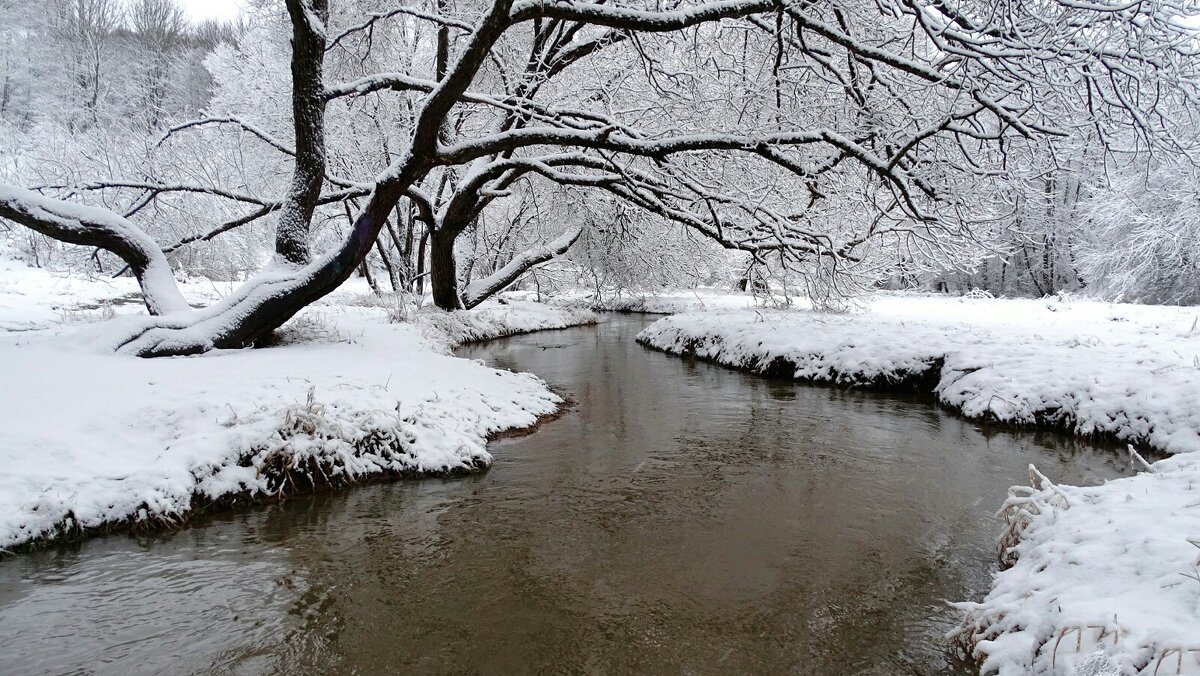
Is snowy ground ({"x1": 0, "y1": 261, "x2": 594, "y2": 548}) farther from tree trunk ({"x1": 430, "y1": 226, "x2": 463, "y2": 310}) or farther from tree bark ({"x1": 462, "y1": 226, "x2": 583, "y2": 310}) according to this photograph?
tree bark ({"x1": 462, "y1": 226, "x2": 583, "y2": 310})

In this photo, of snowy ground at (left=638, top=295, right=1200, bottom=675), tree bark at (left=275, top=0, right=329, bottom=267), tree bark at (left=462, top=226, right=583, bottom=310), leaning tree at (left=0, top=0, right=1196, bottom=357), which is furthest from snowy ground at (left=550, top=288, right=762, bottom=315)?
tree bark at (left=275, top=0, right=329, bottom=267)

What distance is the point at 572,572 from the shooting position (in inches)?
152

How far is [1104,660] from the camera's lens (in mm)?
2146

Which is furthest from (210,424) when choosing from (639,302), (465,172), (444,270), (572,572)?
(639,302)

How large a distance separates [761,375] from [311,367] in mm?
8356

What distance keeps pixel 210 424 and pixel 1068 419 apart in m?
9.89

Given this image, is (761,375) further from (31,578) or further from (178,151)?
(178,151)

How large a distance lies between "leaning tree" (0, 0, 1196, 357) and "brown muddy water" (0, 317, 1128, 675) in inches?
126

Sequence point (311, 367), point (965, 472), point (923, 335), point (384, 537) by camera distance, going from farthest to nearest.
→ point (923, 335) → point (311, 367) → point (965, 472) → point (384, 537)

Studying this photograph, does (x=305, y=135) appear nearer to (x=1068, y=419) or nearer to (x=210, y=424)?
(x=210, y=424)

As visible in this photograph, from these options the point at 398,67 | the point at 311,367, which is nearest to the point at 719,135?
the point at 311,367

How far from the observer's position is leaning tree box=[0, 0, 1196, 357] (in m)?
5.10

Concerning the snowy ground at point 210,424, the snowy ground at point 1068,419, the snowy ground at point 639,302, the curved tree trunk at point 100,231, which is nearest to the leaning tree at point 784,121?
the curved tree trunk at point 100,231

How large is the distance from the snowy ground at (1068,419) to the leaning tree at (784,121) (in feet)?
8.91
